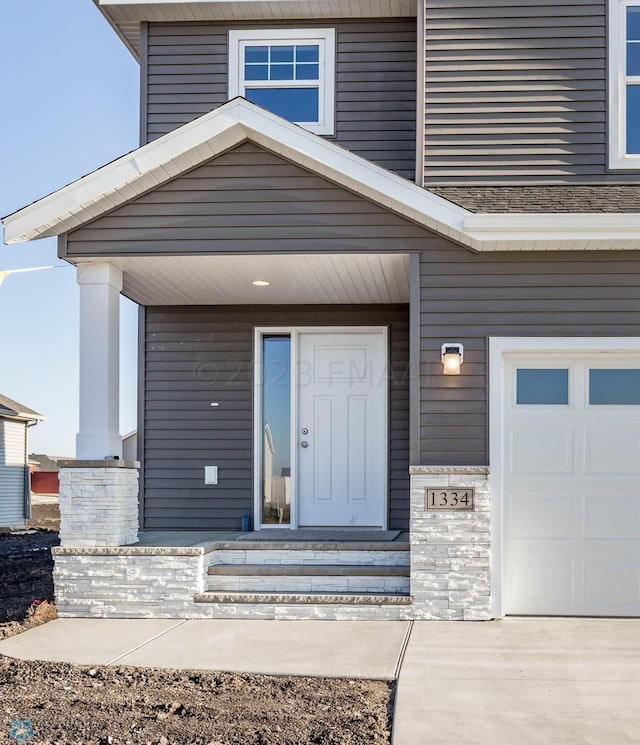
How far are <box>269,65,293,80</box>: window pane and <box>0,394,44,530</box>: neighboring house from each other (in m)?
14.4

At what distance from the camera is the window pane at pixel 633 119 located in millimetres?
8188

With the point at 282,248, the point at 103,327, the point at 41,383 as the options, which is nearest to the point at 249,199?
the point at 282,248

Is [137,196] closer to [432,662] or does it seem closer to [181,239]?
[181,239]

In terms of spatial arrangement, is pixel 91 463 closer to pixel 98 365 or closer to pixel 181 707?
pixel 98 365

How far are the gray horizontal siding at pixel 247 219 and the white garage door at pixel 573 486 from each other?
1625 millimetres

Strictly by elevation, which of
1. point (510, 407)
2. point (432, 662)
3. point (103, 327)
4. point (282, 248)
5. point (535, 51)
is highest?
point (535, 51)

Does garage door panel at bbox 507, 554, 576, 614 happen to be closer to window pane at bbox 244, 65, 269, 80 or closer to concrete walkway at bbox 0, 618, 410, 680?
concrete walkway at bbox 0, 618, 410, 680

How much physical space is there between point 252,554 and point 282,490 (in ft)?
5.97

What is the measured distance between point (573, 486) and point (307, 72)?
16.5 feet

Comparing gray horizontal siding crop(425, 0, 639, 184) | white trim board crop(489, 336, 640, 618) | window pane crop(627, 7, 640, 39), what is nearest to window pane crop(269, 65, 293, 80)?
gray horizontal siding crop(425, 0, 639, 184)

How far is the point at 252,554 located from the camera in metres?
7.75

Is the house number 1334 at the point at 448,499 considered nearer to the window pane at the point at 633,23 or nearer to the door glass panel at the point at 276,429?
the door glass panel at the point at 276,429

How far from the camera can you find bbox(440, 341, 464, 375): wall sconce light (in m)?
7.22

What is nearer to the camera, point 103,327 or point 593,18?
point 103,327
